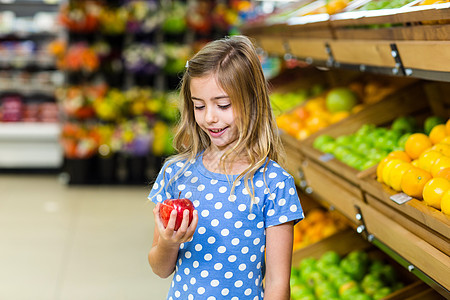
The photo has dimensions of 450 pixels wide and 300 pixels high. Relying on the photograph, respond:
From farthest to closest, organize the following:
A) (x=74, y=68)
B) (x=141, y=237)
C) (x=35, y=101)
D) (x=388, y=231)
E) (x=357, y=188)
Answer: (x=35, y=101), (x=74, y=68), (x=141, y=237), (x=357, y=188), (x=388, y=231)

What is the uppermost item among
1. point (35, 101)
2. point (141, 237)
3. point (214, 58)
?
point (214, 58)

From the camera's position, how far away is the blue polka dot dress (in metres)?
1.59

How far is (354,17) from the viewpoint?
7.75 ft

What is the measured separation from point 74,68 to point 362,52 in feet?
15.1

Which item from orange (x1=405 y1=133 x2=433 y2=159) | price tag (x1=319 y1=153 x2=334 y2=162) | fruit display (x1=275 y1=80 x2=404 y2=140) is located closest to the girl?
orange (x1=405 y1=133 x2=433 y2=159)

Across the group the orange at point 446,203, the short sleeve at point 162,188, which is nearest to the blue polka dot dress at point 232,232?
the short sleeve at point 162,188

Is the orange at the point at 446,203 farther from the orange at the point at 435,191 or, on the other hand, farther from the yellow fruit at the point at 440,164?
the yellow fruit at the point at 440,164

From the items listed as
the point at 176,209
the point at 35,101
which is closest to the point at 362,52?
the point at 176,209

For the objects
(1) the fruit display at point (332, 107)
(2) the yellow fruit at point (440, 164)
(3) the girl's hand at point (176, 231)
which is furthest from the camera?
(1) the fruit display at point (332, 107)

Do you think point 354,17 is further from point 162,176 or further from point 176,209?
point 176,209

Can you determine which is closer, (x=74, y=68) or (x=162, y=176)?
(x=162, y=176)

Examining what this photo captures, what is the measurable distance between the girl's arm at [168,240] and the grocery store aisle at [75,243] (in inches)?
Answer: 85.8

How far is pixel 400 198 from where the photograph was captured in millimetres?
1861

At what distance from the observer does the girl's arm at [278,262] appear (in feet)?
5.11
